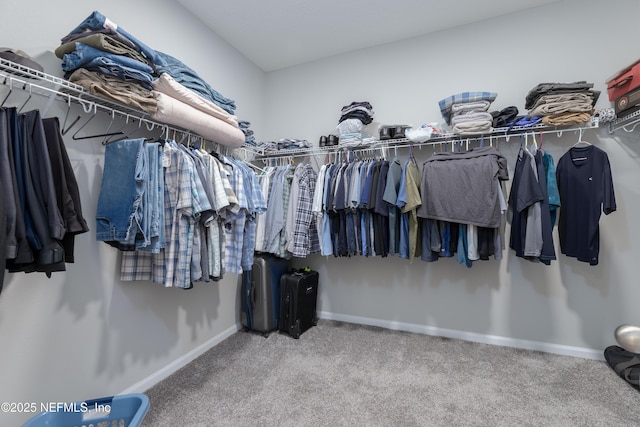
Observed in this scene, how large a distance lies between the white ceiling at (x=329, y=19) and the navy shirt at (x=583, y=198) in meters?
1.30

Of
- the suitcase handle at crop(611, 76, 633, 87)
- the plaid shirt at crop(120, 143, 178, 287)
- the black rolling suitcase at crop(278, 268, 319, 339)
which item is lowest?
the black rolling suitcase at crop(278, 268, 319, 339)

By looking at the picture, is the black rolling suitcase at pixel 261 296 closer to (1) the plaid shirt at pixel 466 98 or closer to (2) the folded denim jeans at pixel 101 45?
(2) the folded denim jeans at pixel 101 45

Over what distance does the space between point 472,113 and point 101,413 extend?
2.81 m

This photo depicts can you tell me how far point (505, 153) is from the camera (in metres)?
2.32

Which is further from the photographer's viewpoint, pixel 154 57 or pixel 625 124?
pixel 625 124

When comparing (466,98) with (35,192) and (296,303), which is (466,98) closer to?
(296,303)

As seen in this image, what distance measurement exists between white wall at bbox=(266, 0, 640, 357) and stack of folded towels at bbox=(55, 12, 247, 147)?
1431 millimetres

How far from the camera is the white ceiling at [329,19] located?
2.19 metres

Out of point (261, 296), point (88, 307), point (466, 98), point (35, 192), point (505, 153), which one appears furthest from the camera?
point (261, 296)

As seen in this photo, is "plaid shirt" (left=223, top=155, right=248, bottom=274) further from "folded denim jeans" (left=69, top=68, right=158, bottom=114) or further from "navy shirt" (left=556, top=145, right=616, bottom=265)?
"navy shirt" (left=556, top=145, right=616, bottom=265)

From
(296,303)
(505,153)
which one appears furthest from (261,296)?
(505,153)

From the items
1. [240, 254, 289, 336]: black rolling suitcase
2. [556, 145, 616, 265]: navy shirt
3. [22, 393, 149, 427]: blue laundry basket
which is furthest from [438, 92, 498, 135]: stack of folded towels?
[22, 393, 149, 427]: blue laundry basket

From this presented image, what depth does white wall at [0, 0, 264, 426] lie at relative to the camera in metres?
1.26

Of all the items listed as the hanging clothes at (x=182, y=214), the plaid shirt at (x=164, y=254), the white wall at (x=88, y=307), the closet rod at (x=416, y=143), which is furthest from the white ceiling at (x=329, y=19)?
the plaid shirt at (x=164, y=254)
